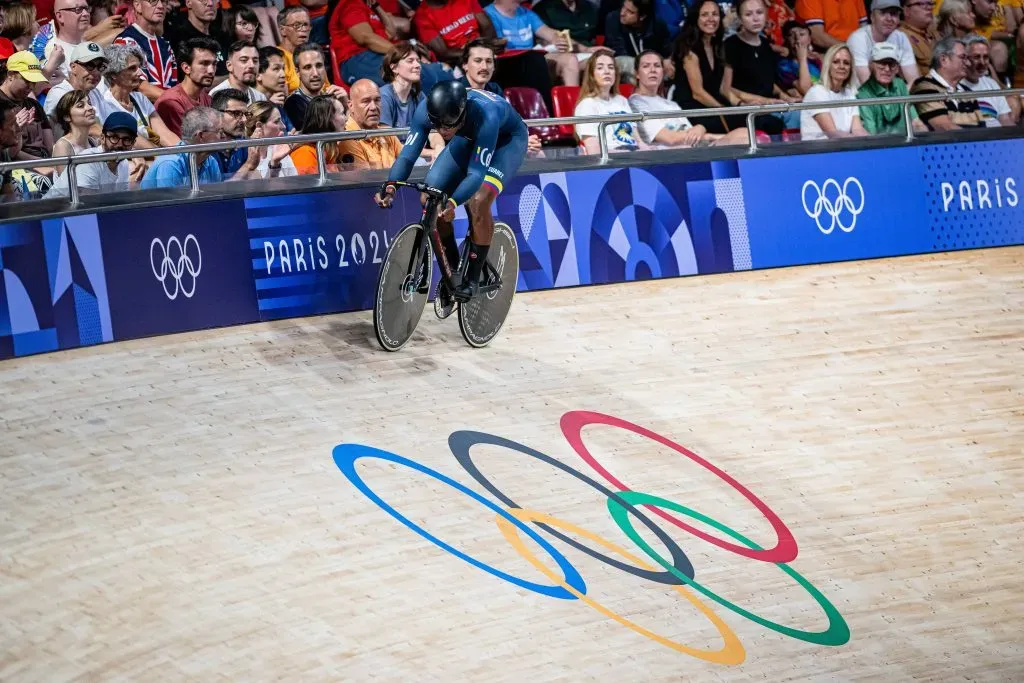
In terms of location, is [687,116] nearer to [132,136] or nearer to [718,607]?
[132,136]

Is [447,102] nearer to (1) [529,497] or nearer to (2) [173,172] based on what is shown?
(2) [173,172]

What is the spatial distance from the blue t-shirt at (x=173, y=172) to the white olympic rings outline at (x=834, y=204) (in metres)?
4.20

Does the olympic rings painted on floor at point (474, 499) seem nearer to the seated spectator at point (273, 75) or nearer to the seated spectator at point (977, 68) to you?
the seated spectator at point (273, 75)

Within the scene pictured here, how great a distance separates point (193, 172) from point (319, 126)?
94 cm

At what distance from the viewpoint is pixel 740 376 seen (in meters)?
8.12

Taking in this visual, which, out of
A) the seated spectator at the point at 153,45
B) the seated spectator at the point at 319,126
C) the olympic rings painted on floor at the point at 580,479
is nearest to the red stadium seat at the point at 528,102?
the seated spectator at the point at 319,126

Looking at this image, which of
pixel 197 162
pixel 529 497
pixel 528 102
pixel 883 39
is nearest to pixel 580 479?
pixel 529 497

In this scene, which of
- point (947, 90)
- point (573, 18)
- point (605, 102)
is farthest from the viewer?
point (573, 18)

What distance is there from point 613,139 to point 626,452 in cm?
307

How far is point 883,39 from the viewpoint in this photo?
11469mm

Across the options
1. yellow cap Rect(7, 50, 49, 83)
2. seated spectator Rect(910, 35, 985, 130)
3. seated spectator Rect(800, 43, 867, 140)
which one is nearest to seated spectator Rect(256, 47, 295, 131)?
yellow cap Rect(7, 50, 49, 83)

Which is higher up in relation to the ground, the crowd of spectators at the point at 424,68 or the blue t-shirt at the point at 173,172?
the crowd of spectators at the point at 424,68

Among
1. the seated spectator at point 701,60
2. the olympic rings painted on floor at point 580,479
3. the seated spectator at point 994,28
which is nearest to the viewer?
the olympic rings painted on floor at point 580,479

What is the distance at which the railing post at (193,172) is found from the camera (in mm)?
8062
